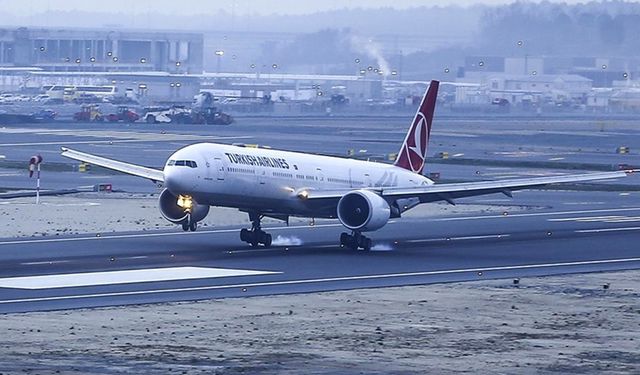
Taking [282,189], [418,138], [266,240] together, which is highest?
[418,138]

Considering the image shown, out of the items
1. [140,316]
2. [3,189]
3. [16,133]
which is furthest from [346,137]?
[140,316]

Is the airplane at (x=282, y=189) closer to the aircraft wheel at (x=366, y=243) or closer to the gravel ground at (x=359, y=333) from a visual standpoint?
the aircraft wheel at (x=366, y=243)

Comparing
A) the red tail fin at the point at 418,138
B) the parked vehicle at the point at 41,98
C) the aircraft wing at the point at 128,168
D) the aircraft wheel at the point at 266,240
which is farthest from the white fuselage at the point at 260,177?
the parked vehicle at the point at 41,98

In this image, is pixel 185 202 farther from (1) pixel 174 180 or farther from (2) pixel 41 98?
(2) pixel 41 98

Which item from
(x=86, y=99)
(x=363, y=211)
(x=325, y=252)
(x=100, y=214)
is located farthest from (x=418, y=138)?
(x=86, y=99)

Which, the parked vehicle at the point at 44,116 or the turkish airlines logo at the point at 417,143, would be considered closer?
the turkish airlines logo at the point at 417,143

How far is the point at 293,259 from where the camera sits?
4850 cm

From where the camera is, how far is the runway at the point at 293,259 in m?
39.9

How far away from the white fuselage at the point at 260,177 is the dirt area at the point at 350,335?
11.3 m

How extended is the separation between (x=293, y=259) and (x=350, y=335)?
1664cm

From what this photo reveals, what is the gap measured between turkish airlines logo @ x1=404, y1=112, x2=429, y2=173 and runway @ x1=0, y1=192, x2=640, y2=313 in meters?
2.55

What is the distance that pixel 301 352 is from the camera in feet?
96.4

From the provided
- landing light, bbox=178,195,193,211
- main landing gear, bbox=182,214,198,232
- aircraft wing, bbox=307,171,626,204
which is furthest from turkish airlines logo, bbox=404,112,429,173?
landing light, bbox=178,195,193,211

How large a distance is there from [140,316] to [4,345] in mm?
5112
